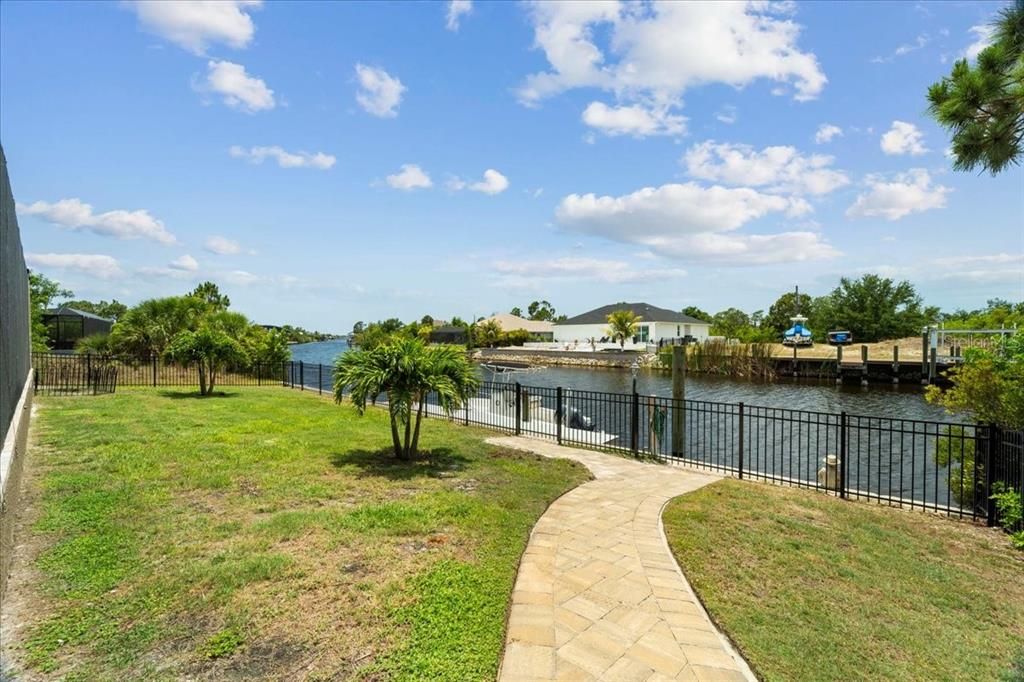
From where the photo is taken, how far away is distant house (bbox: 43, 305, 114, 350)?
93.4 feet

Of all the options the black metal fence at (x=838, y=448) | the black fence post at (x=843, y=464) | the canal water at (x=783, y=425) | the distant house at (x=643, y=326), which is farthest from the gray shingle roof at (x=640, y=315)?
the black fence post at (x=843, y=464)

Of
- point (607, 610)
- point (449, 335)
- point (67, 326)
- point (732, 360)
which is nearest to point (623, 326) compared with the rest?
point (732, 360)

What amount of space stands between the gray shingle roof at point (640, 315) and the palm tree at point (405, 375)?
52795 millimetres

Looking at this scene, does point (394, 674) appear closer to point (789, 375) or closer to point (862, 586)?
point (862, 586)

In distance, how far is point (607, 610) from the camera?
3529 millimetres

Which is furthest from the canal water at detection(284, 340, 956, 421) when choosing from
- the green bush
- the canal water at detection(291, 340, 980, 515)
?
the green bush

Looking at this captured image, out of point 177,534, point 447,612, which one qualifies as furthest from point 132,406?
point 447,612

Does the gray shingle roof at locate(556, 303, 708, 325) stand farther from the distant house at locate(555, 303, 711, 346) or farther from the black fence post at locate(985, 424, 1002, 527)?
the black fence post at locate(985, 424, 1002, 527)

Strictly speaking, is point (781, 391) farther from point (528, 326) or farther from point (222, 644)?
point (528, 326)

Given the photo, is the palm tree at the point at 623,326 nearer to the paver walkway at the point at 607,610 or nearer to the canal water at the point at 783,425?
the canal water at the point at 783,425

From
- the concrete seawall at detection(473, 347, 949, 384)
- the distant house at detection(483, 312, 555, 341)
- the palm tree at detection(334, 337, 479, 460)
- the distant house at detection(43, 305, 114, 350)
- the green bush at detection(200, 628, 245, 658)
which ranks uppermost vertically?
the distant house at detection(483, 312, 555, 341)

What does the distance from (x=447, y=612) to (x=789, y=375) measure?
37.7m

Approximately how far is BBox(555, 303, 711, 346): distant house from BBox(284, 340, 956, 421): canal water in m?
17.5

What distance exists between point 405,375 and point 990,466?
7.43 m
